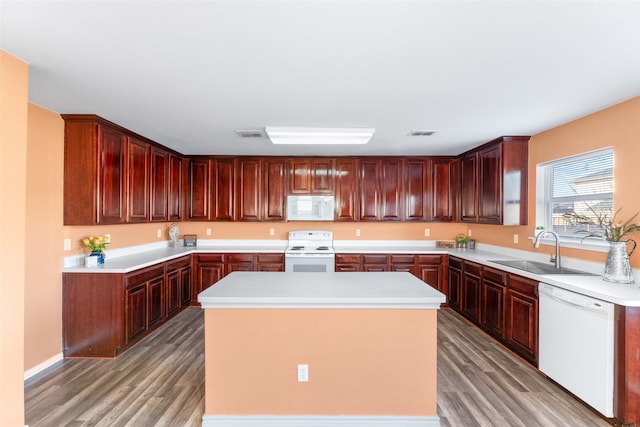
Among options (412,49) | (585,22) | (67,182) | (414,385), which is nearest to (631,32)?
(585,22)

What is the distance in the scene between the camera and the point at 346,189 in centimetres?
474

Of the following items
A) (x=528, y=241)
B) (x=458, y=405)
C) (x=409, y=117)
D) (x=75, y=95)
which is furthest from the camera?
(x=528, y=241)

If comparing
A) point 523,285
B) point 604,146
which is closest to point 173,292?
point 523,285

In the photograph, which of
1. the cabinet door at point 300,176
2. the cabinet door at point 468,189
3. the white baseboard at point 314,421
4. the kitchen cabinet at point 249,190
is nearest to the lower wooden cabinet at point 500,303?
the cabinet door at point 468,189

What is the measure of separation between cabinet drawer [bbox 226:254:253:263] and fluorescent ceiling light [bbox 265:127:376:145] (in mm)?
1984

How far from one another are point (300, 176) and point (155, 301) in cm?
261

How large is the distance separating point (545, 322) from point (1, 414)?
12.8ft

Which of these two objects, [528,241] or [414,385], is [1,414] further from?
[528,241]

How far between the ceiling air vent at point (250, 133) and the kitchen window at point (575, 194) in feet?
10.7

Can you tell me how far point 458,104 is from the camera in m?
2.53

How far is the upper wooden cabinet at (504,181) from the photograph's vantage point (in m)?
3.54

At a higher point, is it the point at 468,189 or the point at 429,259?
the point at 468,189

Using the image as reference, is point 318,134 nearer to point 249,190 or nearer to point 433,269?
point 249,190

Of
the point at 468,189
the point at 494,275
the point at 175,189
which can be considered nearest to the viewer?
the point at 494,275
